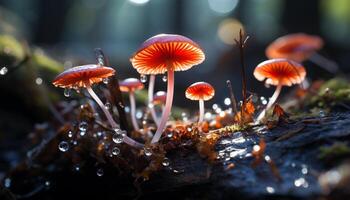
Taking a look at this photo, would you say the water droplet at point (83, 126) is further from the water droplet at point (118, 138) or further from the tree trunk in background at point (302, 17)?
the tree trunk in background at point (302, 17)

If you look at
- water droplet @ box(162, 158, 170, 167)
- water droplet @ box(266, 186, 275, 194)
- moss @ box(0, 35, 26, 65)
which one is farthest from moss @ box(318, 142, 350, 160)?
moss @ box(0, 35, 26, 65)

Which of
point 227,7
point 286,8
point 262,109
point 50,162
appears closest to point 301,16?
point 286,8

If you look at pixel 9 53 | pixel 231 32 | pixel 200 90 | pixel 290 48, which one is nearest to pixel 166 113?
pixel 200 90

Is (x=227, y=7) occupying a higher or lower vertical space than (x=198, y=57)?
higher

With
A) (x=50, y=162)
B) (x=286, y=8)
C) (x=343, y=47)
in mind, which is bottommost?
(x=50, y=162)

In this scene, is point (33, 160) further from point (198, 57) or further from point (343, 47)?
point (343, 47)

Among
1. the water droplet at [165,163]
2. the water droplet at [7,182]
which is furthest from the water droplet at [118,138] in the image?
the water droplet at [7,182]
